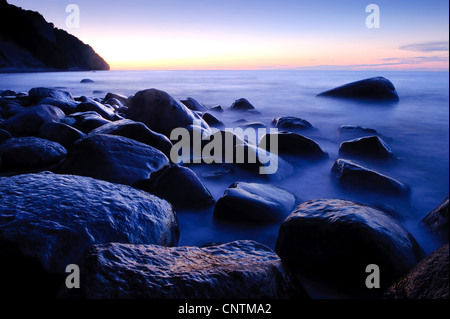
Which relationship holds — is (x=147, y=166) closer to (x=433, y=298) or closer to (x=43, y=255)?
(x=43, y=255)

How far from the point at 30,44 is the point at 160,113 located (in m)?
60.7

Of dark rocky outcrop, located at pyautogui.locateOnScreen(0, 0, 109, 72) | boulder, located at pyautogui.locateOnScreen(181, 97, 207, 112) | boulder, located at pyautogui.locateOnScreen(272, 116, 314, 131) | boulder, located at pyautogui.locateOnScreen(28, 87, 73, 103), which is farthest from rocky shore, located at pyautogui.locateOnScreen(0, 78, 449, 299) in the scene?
dark rocky outcrop, located at pyautogui.locateOnScreen(0, 0, 109, 72)

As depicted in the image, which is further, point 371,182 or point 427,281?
point 371,182

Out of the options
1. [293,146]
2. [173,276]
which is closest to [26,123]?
→ [293,146]

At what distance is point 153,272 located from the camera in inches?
45.1

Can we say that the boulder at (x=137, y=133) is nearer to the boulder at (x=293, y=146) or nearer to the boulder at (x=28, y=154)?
the boulder at (x=28, y=154)

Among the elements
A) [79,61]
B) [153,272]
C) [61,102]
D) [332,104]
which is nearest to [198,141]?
[153,272]

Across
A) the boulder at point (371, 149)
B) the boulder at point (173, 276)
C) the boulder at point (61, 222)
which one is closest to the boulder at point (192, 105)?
the boulder at point (371, 149)

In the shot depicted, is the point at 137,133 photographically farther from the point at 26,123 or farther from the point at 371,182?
the point at 371,182

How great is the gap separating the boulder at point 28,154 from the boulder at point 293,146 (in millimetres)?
2615

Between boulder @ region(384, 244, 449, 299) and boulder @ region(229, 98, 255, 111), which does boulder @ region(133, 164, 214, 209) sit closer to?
boulder @ region(384, 244, 449, 299)

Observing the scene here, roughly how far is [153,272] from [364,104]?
868 cm

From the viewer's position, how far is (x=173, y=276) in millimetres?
1136

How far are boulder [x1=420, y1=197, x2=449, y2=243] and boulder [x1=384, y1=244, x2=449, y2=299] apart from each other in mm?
844
